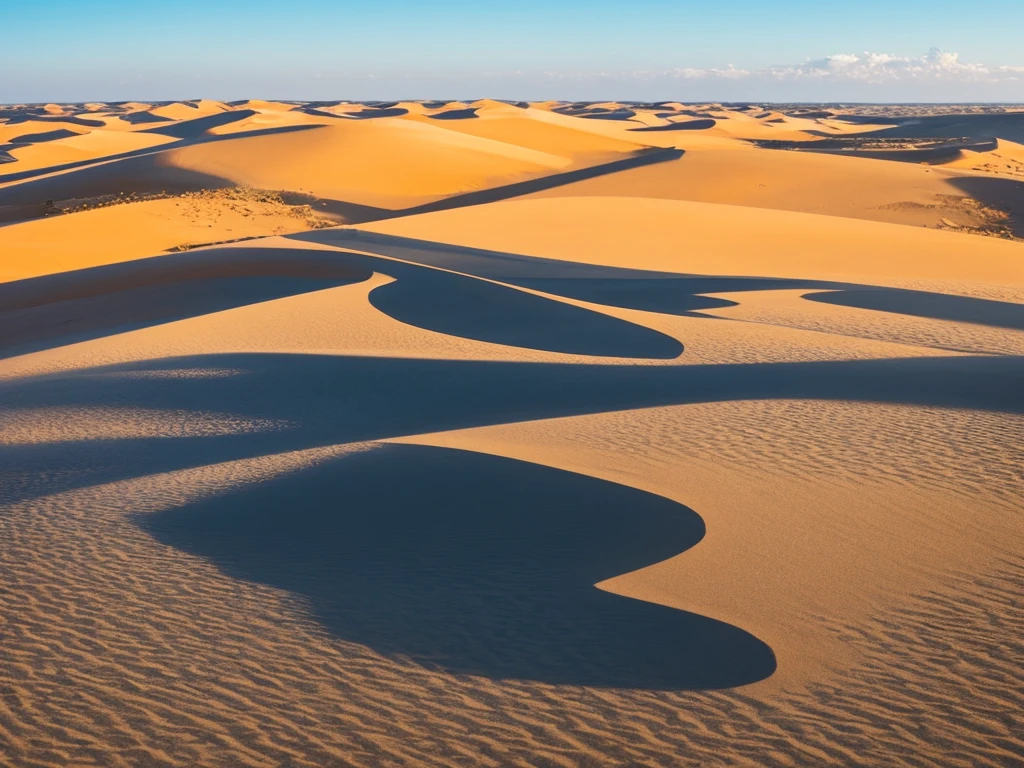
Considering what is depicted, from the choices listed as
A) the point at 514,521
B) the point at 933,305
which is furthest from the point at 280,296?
the point at 514,521

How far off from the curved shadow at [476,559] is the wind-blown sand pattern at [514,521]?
0.10 feet

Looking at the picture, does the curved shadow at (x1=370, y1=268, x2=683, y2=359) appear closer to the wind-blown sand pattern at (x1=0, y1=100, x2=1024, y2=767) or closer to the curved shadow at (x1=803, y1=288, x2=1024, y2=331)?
the wind-blown sand pattern at (x1=0, y1=100, x2=1024, y2=767)

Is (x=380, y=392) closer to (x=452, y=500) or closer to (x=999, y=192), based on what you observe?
(x=452, y=500)

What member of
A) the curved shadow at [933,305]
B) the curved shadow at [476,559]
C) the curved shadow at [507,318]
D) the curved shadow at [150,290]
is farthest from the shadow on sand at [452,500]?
the curved shadow at [150,290]

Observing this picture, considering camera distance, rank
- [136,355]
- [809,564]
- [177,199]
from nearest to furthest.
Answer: [809,564] → [136,355] → [177,199]

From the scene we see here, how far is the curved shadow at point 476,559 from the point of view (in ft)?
18.3

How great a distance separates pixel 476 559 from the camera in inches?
275

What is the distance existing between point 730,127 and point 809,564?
3552 inches

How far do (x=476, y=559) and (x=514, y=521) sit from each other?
29.1 inches

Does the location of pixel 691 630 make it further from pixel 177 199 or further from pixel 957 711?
pixel 177 199

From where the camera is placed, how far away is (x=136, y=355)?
48.6ft

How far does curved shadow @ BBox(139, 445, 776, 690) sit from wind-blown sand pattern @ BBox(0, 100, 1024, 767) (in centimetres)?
3

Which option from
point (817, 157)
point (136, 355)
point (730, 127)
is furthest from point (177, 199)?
point (730, 127)

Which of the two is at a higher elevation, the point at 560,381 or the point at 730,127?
the point at 730,127
